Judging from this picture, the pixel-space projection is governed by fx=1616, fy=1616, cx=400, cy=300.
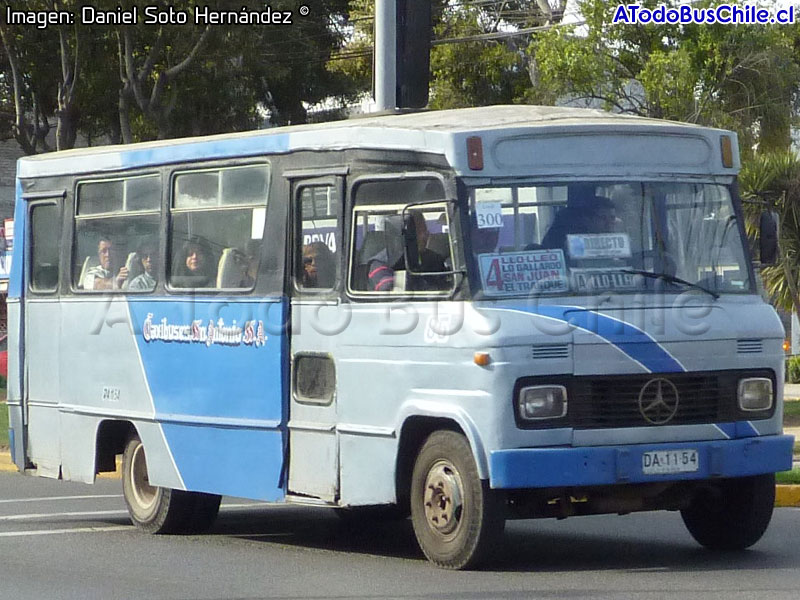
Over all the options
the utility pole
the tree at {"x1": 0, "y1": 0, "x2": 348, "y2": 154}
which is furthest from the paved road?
the tree at {"x1": 0, "y1": 0, "x2": 348, "y2": 154}

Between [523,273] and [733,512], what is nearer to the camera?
[523,273]

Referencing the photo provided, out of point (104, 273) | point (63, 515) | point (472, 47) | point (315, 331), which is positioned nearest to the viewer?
point (315, 331)

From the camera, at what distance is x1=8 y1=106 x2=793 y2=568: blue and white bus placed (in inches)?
354

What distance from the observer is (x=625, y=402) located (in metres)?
9.06

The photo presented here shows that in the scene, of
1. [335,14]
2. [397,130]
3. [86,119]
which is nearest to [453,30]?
[335,14]

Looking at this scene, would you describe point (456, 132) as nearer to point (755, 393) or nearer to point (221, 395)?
point (755, 393)

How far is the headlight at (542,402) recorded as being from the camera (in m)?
8.87

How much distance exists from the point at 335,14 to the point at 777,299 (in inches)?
503

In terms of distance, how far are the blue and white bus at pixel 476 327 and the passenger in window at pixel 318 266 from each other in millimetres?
21

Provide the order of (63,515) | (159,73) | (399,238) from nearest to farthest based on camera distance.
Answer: (399,238) < (63,515) < (159,73)

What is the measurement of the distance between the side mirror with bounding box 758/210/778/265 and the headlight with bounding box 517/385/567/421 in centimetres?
196

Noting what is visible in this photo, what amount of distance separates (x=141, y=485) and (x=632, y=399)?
4661 millimetres

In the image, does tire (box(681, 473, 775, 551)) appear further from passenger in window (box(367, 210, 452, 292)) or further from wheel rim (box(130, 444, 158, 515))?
wheel rim (box(130, 444, 158, 515))

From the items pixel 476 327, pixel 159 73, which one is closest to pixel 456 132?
pixel 476 327
